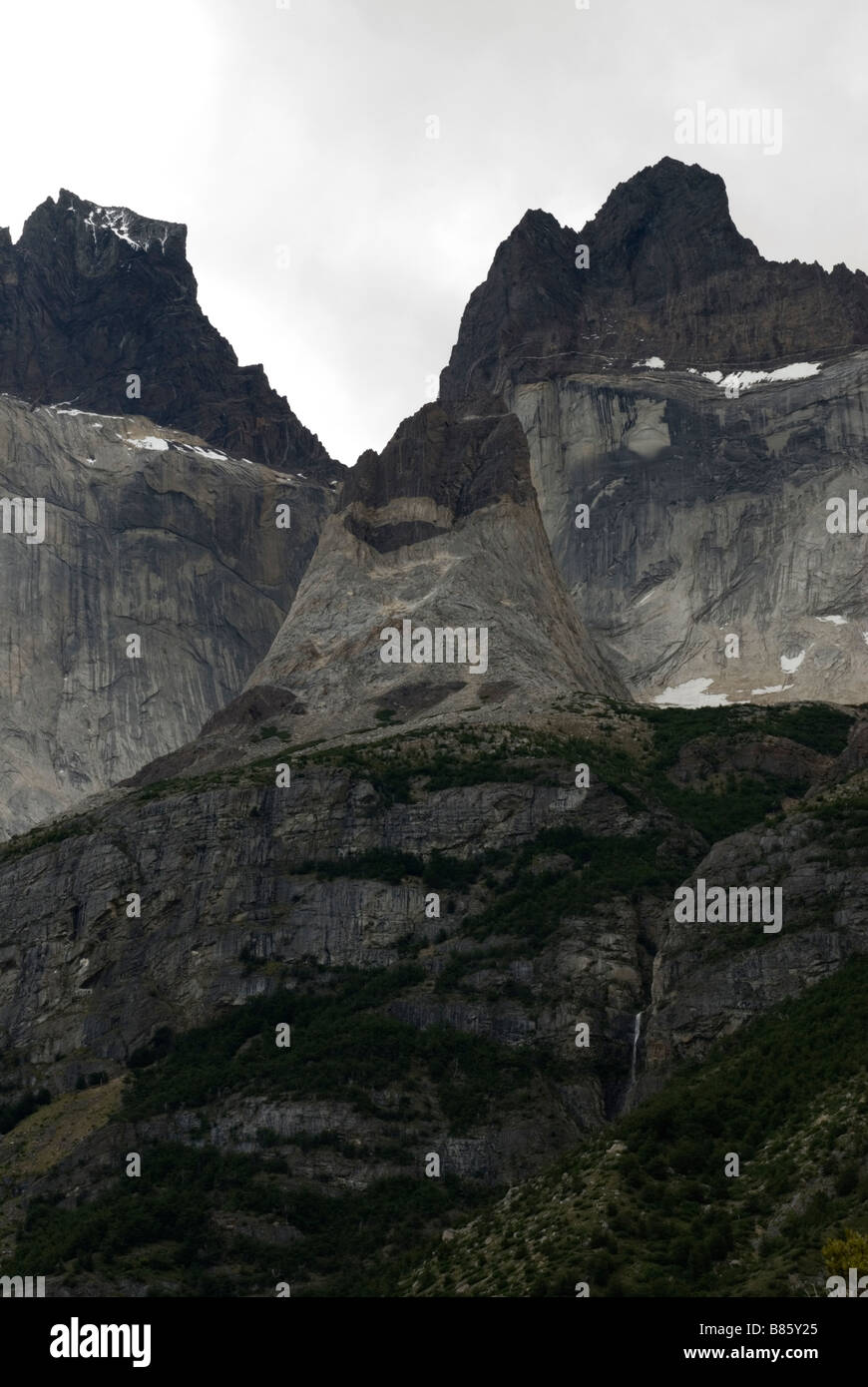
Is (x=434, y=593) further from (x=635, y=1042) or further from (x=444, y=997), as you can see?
(x=635, y=1042)

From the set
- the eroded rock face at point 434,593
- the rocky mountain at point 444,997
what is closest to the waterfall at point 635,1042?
the rocky mountain at point 444,997

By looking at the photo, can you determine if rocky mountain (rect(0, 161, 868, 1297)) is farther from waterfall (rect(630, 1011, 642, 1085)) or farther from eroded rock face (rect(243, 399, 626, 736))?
eroded rock face (rect(243, 399, 626, 736))

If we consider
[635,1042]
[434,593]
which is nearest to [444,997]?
[635,1042]

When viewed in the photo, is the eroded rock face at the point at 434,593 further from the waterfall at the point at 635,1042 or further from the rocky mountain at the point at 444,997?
the waterfall at the point at 635,1042

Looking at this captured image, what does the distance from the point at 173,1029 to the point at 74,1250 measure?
24945 mm

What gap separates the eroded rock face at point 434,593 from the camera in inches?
6324

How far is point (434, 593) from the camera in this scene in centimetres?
17462

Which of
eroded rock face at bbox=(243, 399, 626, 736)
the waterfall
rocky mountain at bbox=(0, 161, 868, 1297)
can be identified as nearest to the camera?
rocky mountain at bbox=(0, 161, 868, 1297)

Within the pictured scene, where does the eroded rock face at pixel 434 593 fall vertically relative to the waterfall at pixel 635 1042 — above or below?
above

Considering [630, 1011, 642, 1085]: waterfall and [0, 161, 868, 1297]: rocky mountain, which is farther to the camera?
[630, 1011, 642, 1085]: waterfall

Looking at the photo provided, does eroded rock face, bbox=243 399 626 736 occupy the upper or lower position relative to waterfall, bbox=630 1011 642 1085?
upper

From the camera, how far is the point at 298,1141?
103m

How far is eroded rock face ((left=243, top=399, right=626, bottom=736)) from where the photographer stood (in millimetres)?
160625

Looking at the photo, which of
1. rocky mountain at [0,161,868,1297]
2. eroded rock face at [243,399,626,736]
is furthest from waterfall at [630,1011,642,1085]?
eroded rock face at [243,399,626,736]
